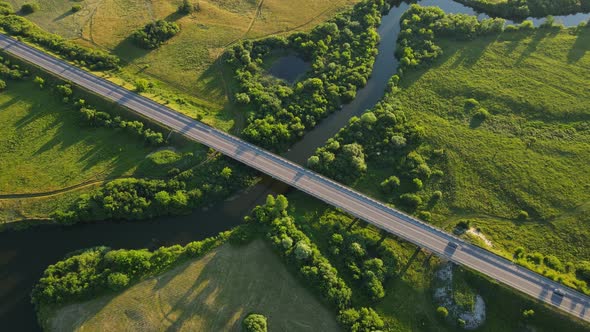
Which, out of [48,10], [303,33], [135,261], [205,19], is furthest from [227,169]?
[48,10]

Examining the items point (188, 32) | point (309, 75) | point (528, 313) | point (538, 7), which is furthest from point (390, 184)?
point (538, 7)

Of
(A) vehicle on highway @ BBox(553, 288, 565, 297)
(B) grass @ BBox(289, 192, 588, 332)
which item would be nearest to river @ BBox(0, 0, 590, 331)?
(B) grass @ BBox(289, 192, 588, 332)

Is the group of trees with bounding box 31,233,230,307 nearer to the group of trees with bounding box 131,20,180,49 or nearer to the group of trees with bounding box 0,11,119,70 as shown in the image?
the group of trees with bounding box 0,11,119,70

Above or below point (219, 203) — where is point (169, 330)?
below

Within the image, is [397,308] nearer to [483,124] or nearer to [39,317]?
[483,124]

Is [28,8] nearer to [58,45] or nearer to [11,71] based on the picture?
[58,45]

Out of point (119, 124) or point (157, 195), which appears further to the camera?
point (119, 124)
